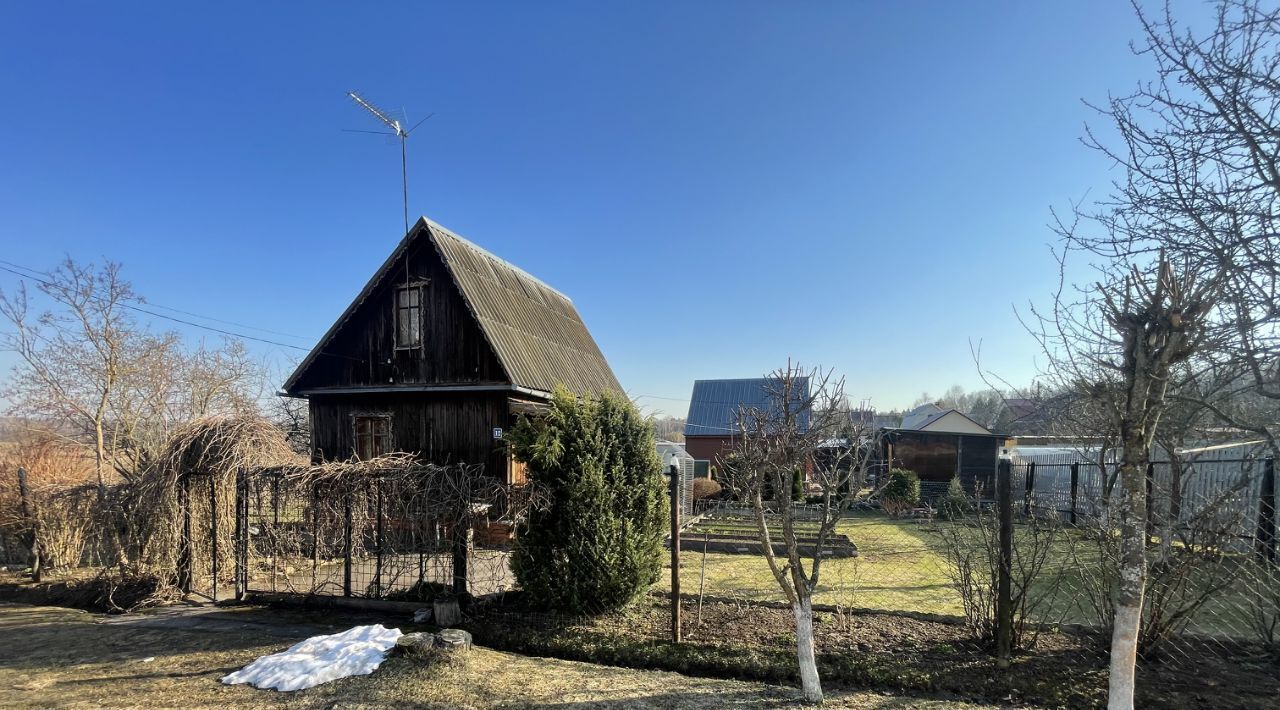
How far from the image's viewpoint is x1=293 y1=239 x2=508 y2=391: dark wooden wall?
42.7 feet

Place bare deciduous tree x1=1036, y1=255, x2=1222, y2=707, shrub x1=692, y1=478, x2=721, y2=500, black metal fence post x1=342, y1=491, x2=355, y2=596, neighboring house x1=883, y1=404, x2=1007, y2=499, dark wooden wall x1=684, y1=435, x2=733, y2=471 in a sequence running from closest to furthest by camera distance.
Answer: bare deciduous tree x1=1036, y1=255, x2=1222, y2=707
black metal fence post x1=342, y1=491, x2=355, y2=596
shrub x1=692, y1=478, x2=721, y2=500
neighboring house x1=883, y1=404, x2=1007, y2=499
dark wooden wall x1=684, y1=435, x2=733, y2=471

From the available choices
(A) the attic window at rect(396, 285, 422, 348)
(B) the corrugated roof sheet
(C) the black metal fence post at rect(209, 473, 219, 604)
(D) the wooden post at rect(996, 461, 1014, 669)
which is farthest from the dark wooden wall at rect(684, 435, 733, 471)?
(D) the wooden post at rect(996, 461, 1014, 669)

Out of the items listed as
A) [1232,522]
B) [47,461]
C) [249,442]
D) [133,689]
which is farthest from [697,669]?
[47,461]

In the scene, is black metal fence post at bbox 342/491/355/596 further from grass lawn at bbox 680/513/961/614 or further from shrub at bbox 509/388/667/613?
grass lawn at bbox 680/513/961/614

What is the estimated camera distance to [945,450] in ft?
75.4

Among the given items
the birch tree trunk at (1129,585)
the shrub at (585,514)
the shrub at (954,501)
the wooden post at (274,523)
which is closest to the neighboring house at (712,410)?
the shrub at (954,501)

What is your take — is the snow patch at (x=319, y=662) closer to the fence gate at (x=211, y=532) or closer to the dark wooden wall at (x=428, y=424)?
the fence gate at (x=211, y=532)

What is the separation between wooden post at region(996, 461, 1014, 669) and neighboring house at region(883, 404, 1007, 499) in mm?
17836

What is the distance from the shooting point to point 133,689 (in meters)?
5.27

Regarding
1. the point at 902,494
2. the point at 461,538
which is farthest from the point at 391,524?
the point at 902,494

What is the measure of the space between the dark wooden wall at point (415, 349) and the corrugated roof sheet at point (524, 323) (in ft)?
1.15

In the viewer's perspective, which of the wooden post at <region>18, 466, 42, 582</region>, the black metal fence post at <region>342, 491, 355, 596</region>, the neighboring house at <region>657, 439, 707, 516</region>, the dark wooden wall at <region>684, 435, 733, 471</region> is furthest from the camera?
the dark wooden wall at <region>684, 435, 733, 471</region>

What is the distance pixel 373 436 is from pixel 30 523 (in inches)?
231

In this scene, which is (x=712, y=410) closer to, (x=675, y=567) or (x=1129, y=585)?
(x=675, y=567)
